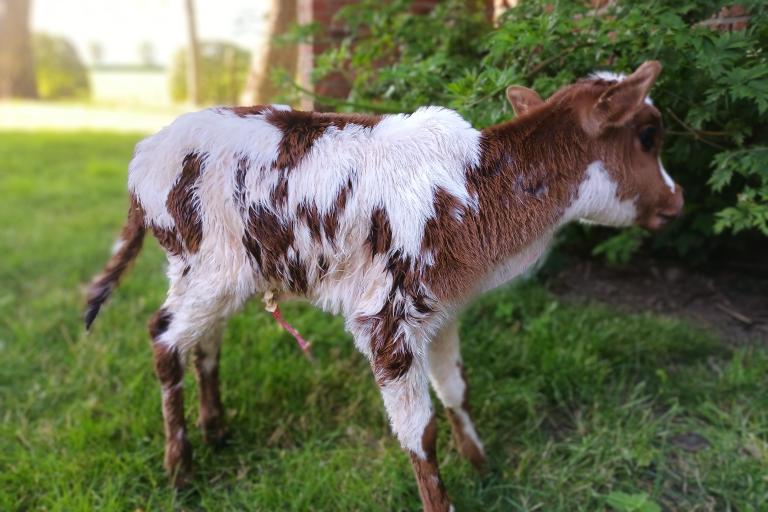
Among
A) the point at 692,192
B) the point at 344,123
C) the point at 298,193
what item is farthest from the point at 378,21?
the point at 692,192

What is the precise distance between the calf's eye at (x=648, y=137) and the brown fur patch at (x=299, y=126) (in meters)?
0.85

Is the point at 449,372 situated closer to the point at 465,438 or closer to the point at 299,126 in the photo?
the point at 465,438

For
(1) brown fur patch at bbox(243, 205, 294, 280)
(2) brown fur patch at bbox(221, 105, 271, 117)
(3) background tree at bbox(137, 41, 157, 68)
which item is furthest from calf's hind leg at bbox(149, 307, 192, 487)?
(3) background tree at bbox(137, 41, 157, 68)

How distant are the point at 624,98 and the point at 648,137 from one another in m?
0.24

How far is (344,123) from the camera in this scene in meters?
2.11

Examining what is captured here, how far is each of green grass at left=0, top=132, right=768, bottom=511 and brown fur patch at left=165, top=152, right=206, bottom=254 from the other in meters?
1.07

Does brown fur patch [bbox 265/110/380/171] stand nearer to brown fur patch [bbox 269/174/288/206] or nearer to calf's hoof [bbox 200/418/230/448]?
brown fur patch [bbox 269/174/288/206]

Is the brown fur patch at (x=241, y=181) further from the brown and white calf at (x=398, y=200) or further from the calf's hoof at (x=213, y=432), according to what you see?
the calf's hoof at (x=213, y=432)

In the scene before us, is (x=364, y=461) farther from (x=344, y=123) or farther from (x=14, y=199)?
(x=14, y=199)

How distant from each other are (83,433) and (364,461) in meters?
1.21

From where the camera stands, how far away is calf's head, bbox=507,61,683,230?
77.1 inches

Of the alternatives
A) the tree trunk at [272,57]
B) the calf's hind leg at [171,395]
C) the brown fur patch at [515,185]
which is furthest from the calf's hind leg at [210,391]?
the tree trunk at [272,57]

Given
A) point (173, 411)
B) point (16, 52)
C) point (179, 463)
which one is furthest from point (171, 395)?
point (16, 52)

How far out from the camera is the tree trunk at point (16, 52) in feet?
51.2
